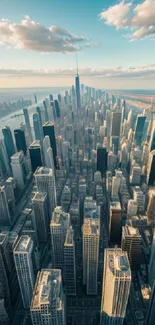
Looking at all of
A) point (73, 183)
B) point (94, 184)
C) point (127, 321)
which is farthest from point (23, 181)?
point (127, 321)

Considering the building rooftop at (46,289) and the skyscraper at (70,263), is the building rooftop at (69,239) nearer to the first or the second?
the skyscraper at (70,263)

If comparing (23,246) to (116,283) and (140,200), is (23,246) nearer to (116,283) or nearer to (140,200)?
(116,283)

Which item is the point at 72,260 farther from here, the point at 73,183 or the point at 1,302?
the point at 73,183

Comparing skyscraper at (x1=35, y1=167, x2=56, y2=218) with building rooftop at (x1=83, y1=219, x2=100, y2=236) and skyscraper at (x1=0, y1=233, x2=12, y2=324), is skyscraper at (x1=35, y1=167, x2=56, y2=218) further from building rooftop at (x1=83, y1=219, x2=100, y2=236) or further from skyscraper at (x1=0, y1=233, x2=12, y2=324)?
skyscraper at (x1=0, y1=233, x2=12, y2=324)

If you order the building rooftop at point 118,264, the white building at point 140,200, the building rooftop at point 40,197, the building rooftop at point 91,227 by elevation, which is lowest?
the white building at point 140,200

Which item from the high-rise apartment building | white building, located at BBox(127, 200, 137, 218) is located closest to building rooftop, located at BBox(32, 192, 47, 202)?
the high-rise apartment building

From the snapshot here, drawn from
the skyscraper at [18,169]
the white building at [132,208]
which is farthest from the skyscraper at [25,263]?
the skyscraper at [18,169]
